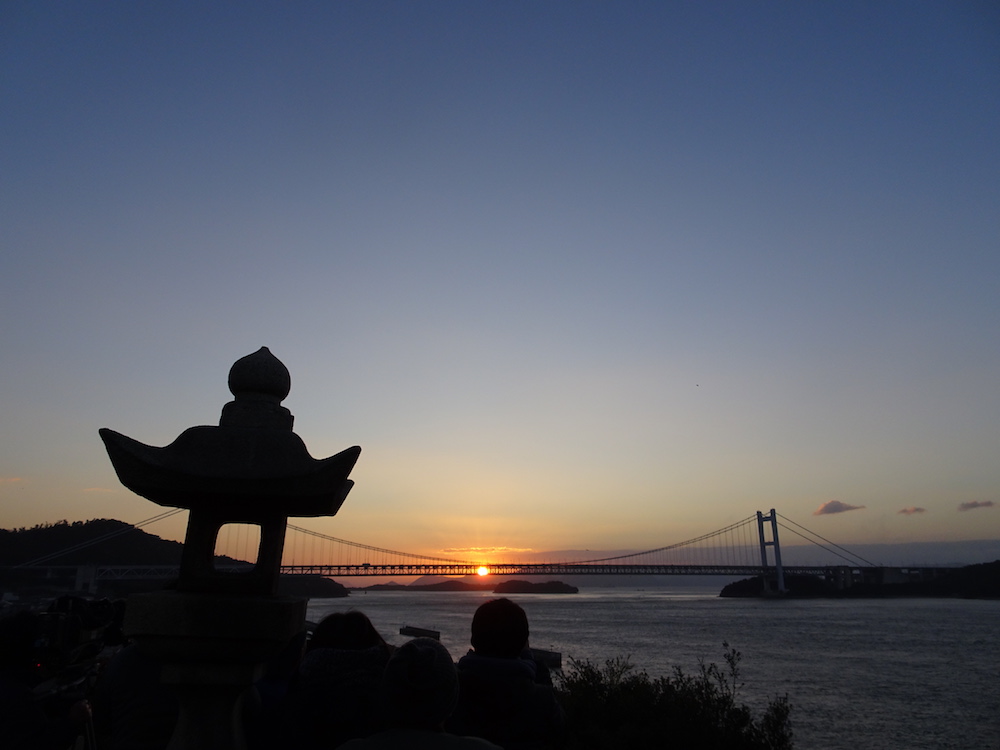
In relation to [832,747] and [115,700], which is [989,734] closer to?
[832,747]

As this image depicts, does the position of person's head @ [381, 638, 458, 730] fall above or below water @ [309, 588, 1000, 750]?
above

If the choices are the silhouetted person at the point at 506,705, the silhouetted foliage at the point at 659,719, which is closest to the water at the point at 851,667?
the silhouetted foliage at the point at 659,719

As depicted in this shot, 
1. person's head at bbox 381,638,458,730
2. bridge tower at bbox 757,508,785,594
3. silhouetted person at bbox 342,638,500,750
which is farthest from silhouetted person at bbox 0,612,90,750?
bridge tower at bbox 757,508,785,594

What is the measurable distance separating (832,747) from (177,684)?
13.2 metres

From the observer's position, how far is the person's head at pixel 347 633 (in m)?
2.87

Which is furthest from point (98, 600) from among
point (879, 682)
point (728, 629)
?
point (728, 629)

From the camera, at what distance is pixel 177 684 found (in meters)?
2.77

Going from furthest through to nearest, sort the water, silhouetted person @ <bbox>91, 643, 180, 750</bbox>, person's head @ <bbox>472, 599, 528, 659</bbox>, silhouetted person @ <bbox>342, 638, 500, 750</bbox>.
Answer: the water < person's head @ <bbox>472, 599, 528, 659</bbox> < silhouetted person @ <bbox>91, 643, 180, 750</bbox> < silhouetted person @ <bbox>342, 638, 500, 750</bbox>

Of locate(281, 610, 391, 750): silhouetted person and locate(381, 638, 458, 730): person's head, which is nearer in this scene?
locate(381, 638, 458, 730): person's head

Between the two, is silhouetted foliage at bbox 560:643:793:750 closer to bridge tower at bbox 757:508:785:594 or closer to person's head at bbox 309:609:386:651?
person's head at bbox 309:609:386:651

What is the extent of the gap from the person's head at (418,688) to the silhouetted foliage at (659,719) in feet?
15.2

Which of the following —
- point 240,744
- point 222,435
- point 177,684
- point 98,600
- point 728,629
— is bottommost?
point 728,629

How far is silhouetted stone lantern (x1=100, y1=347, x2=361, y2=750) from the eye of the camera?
2773 millimetres

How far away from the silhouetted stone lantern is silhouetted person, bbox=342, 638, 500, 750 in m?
0.95
